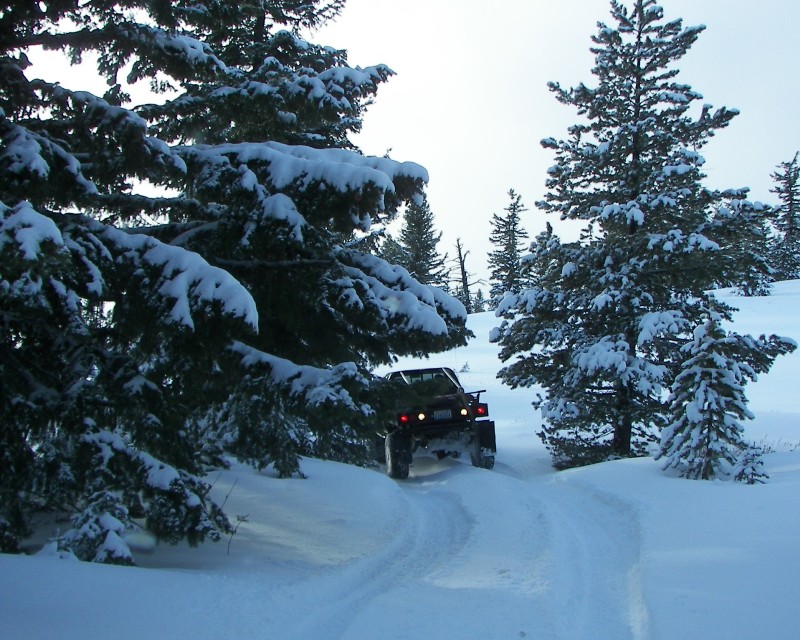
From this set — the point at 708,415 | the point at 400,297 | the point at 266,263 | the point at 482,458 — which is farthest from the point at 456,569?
the point at 482,458

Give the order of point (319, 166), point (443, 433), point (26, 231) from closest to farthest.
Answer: point (26, 231), point (319, 166), point (443, 433)

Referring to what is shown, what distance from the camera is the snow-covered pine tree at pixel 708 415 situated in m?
9.41

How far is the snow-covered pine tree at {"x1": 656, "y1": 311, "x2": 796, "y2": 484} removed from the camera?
30.9 feet

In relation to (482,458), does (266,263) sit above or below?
above

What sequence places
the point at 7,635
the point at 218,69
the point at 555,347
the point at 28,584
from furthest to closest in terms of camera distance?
the point at 555,347
the point at 218,69
the point at 28,584
the point at 7,635

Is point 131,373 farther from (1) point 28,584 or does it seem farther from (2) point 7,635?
(2) point 7,635

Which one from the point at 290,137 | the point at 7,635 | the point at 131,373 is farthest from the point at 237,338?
the point at 290,137

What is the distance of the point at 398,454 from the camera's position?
12.9 metres

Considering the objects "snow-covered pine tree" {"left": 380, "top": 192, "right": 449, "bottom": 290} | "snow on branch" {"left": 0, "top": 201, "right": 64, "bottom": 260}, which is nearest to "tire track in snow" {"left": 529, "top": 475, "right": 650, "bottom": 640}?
"snow on branch" {"left": 0, "top": 201, "right": 64, "bottom": 260}

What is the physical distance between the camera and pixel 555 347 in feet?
45.6

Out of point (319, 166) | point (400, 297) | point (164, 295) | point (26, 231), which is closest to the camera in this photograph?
point (26, 231)

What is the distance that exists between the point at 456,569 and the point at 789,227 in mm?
63772

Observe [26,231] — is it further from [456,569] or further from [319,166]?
[456,569]

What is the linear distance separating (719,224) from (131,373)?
10.9 m
